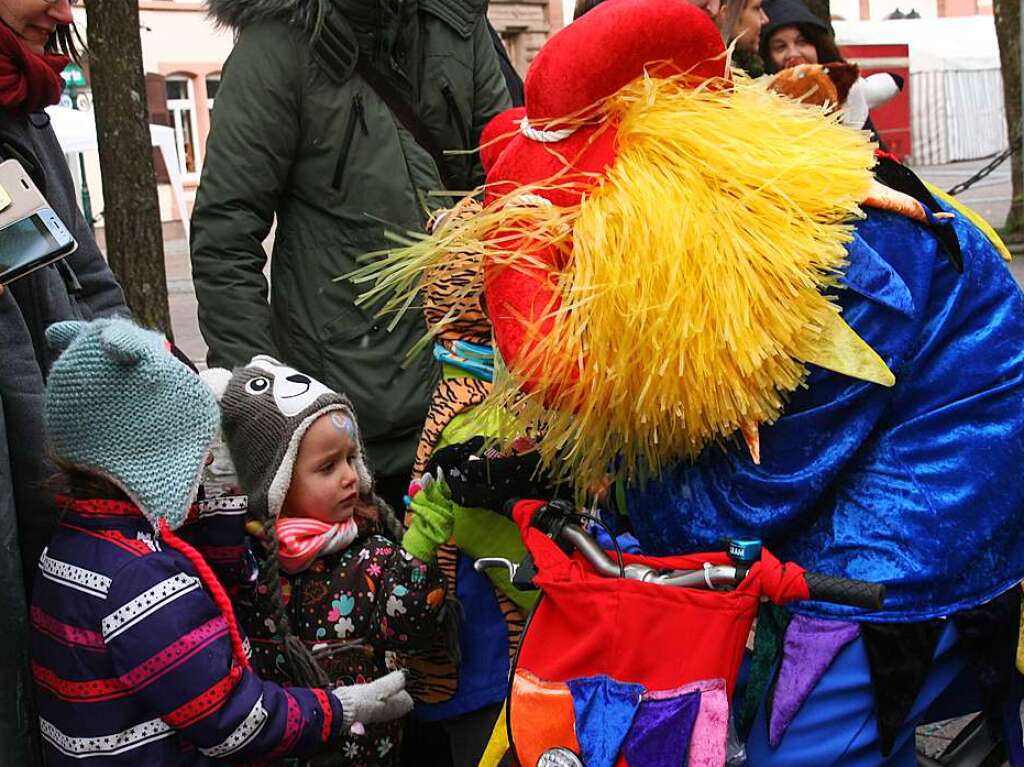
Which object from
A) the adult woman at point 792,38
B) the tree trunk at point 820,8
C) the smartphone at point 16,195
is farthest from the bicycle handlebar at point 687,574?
the tree trunk at point 820,8

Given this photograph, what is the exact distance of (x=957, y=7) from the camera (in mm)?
37062

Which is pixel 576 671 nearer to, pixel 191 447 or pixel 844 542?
pixel 844 542

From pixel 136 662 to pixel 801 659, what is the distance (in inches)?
42.4

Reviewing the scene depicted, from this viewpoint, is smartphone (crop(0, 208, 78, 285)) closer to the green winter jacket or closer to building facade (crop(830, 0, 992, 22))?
the green winter jacket

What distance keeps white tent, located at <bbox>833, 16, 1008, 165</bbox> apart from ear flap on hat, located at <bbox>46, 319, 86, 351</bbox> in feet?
81.3

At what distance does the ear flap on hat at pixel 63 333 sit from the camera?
233cm

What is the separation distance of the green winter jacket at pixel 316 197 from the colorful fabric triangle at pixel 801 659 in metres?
1.46

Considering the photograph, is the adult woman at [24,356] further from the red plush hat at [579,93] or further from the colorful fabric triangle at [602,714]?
the colorful fabric triangle at [602,714]

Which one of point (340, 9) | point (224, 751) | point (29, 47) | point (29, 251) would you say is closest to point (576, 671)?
point (224, 751)

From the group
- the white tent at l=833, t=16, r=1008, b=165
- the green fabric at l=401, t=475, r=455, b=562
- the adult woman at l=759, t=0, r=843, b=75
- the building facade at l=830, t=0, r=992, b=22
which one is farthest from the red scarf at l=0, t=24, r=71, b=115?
the building facade at l=830, t=0, r=992, b=22

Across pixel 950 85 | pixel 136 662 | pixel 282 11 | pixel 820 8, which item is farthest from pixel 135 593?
pixel 950 85

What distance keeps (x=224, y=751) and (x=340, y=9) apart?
5.96 ft

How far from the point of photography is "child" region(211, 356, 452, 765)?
2.56 m

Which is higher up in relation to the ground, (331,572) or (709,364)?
(709,364)
